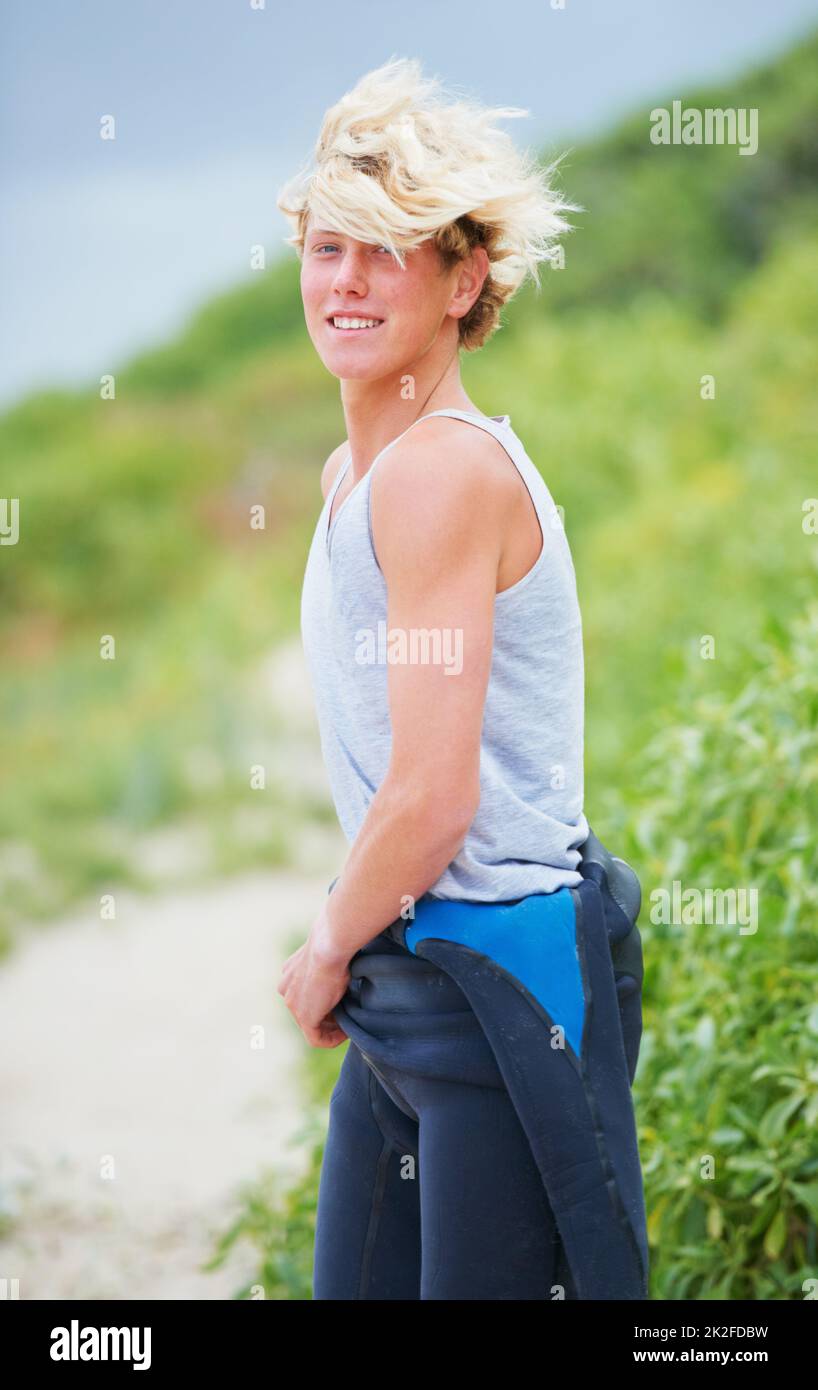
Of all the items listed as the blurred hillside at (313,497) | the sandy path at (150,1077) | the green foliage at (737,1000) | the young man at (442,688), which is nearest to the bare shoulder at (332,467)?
the young man at (442,688)

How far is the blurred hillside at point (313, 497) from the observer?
5105 mm

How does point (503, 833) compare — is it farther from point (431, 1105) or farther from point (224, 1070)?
point (224, 1070)

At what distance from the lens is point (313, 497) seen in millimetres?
11773

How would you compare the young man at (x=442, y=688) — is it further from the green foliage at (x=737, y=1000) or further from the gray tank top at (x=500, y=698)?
the green foliage at (x=737, y=1000)

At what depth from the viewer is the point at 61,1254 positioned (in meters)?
2.85

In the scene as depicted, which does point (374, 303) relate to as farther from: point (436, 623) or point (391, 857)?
point (391, 857)

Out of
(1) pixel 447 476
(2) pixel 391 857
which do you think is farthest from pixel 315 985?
(1) pixel 447 476

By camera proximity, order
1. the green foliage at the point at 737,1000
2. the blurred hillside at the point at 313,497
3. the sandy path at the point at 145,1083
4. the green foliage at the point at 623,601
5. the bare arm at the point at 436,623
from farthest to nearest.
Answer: the blurred hillside at the point at 313,497
the sandy path at the point at 145,1083
the green foliage at the point at 623,601
the green foliage at the point at 737,1000
the bare arm at the point at 436,623

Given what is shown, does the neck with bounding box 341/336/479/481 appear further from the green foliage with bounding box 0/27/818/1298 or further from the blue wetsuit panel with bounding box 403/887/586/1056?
the green foliage with bounding box 0/27/818/1298

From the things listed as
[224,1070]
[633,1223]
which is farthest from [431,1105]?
[224,1070]

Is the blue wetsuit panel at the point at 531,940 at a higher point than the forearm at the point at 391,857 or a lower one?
lower

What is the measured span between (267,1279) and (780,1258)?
84cm

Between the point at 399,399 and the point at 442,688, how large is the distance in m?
0.31

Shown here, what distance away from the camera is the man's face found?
1273 mm
